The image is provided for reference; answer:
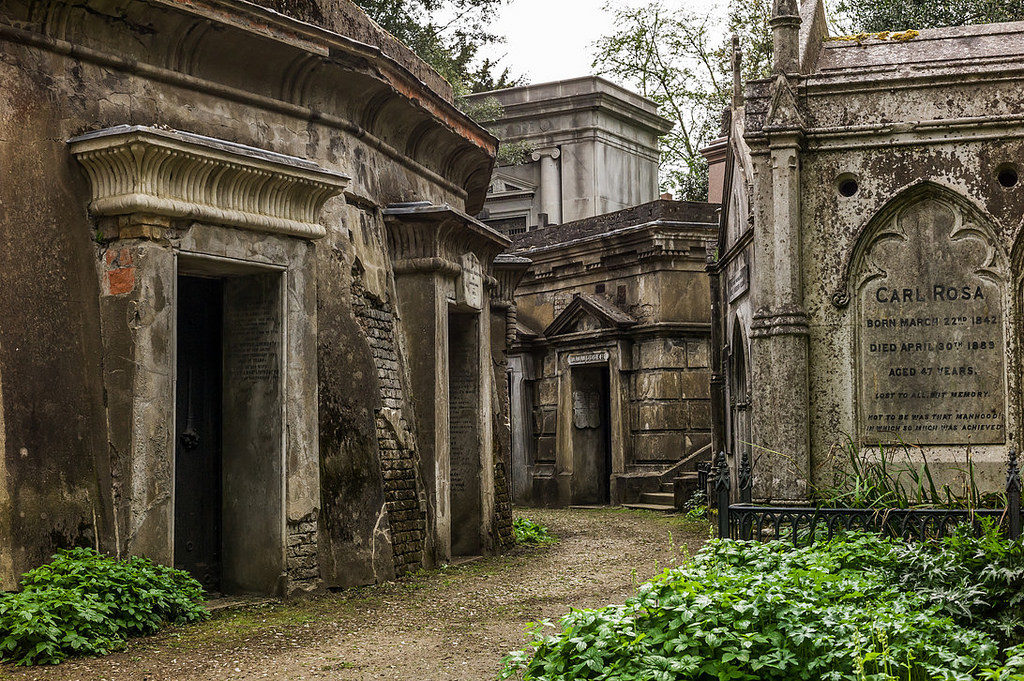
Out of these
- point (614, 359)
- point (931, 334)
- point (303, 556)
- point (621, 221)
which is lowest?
point (303, 556)

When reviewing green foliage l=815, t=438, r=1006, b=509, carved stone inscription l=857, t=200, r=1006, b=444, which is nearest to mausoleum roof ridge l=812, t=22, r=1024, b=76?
carved stone inscription l=857, t=200, r=1006, b=444

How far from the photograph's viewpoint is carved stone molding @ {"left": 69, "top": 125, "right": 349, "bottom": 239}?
303 inches

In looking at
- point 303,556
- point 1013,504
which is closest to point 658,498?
point 303,556

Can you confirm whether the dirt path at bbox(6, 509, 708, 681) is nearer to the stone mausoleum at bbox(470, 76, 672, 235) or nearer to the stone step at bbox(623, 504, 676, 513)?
the stone step at bbox(623, 504, 676, 513)

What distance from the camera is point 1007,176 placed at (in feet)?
27.3

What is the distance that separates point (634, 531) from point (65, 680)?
31.5ft

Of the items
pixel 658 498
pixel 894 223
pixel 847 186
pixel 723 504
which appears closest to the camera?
pixel 723 504

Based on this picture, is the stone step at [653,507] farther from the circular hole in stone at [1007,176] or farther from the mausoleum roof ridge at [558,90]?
the mausoleum roof ridge at [558,90]

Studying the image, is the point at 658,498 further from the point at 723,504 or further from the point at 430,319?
the point at 723,504

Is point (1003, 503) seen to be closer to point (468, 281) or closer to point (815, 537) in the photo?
point (815, 537)

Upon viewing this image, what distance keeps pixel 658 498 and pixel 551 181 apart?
1110 cm

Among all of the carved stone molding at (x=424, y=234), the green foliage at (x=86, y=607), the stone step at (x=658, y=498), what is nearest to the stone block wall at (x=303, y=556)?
the green foliage at (x=86, y=607)

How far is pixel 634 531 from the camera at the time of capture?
14.5 metres

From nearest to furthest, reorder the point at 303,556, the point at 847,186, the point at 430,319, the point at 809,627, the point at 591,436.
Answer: the point at 809,627, the point at 847,186, the point at 303,556, the point at 430,319, the point at 591,436
